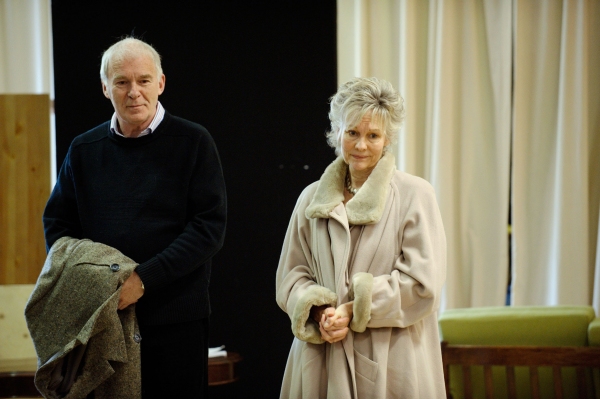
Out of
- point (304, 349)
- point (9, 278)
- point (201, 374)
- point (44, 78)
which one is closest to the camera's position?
point (304, 349)

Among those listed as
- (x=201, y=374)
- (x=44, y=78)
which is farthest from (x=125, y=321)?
(x=44, y=78)

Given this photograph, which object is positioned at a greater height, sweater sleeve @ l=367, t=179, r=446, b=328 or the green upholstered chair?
sweater sleeve @ l=367, t=179, r=446, b=328

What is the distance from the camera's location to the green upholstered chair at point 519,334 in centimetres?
321

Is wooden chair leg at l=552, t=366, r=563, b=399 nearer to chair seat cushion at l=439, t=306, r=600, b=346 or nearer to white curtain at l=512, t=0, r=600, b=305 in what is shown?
chair seat cushion at l=439, t=306, r=600, b=346

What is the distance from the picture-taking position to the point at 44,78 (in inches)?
174

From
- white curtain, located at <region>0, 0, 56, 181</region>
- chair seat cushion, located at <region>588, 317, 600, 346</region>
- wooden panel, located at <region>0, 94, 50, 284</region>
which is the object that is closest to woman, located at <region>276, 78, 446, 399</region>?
chair seat cushion, located at <region>588, 317, 600, 346</region>

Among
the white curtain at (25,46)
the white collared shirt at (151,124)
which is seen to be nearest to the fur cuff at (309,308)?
the white collared shirt at (151,124)

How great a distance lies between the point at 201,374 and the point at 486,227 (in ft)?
9.01

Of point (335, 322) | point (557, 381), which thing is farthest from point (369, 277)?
point (557, 381)

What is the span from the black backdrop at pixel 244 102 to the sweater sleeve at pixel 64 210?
54.3 inches

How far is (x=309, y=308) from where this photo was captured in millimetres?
2100

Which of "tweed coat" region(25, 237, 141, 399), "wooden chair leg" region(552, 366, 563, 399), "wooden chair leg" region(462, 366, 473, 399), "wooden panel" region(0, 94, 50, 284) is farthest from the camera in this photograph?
"wooden panel" region(0, 94, 50, 284)

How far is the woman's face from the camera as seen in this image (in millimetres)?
2166

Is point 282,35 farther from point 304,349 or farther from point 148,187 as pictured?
point 304,349
